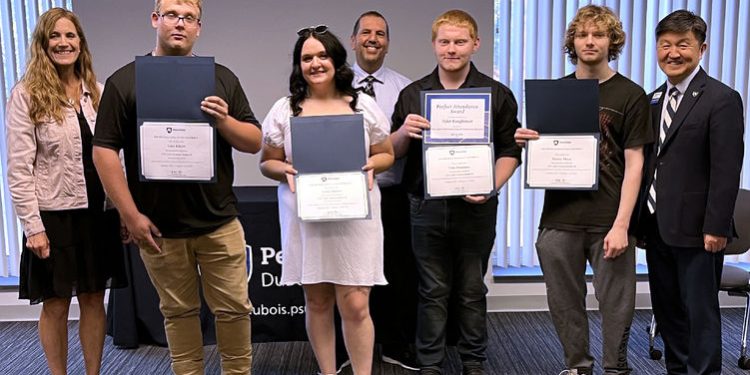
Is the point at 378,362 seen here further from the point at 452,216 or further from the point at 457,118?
the point at 457,118

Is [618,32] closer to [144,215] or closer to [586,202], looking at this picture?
[586,202]

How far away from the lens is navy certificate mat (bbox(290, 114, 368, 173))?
7.02 ft

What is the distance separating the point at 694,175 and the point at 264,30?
95.6 inches

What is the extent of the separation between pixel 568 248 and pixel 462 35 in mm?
925

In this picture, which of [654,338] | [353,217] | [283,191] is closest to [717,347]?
[654,338]

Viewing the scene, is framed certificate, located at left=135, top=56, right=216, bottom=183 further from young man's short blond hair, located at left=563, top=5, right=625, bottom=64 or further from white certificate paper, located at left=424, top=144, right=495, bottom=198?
young man's short blond hair, located at left=563, top=5, right=625, bottom=64

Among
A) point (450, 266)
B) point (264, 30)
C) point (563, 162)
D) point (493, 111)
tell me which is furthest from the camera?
point (264, 30)

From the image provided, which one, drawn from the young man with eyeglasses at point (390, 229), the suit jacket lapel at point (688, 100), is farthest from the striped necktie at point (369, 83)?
the suit jacket lapel at point (688, 100)

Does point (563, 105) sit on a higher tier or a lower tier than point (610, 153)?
higher

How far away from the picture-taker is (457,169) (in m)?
2.36

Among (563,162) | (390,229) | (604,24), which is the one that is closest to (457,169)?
(563,162)

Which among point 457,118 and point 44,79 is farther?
point 457,118

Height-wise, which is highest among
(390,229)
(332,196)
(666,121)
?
(666,121)

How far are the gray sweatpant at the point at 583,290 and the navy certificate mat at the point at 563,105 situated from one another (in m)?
0.42
